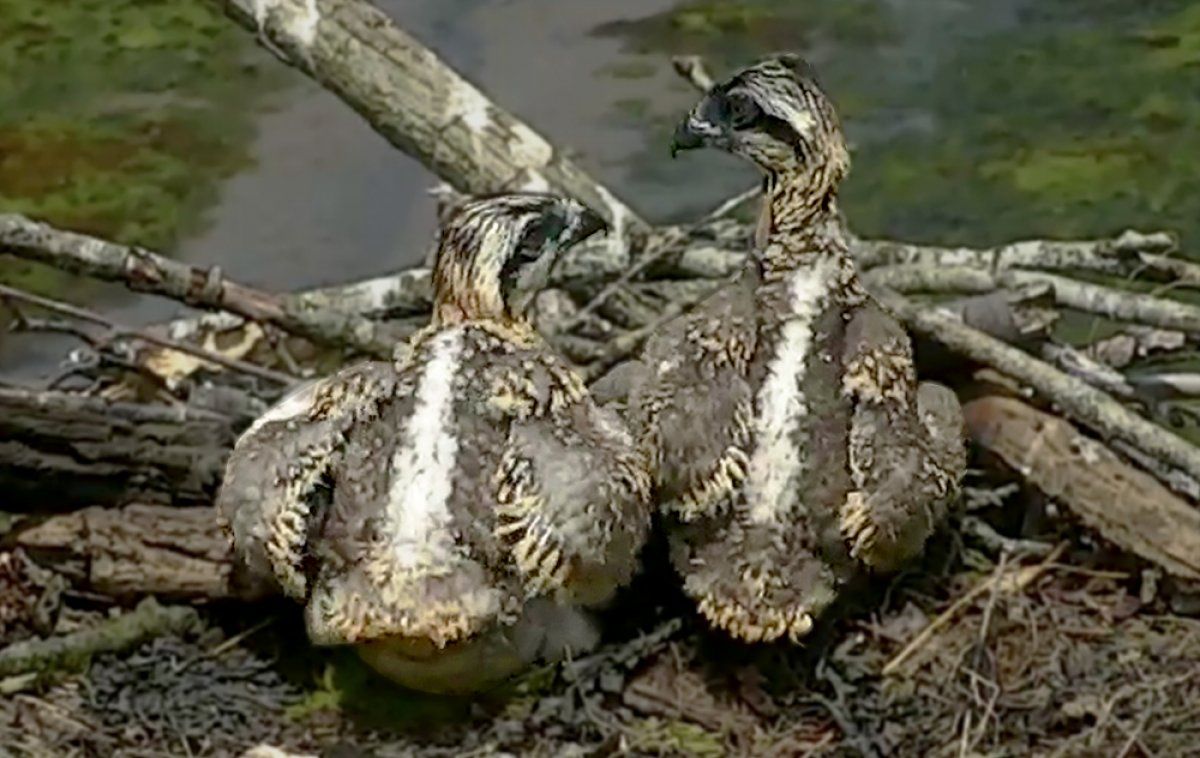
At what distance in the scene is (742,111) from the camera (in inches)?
237

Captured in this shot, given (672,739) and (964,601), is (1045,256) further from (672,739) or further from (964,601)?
(672,739)

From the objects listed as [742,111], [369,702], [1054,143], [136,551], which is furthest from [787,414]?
[1054,143]

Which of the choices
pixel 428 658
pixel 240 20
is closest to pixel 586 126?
pixel 240 20

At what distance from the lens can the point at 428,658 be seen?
5.60m

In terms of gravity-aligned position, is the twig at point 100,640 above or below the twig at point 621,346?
below

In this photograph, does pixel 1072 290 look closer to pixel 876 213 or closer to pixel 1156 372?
pixel 1156 372

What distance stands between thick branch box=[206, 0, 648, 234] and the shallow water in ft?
4.67

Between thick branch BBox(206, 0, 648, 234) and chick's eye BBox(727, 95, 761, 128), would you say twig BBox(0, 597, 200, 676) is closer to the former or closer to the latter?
thick branch BBox(206, 0, 648, 234)

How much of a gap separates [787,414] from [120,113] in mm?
4821

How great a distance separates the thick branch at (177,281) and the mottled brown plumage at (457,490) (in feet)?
3.52

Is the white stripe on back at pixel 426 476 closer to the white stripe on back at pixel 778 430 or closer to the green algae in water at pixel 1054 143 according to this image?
the white stripe on back at pixel 778 430

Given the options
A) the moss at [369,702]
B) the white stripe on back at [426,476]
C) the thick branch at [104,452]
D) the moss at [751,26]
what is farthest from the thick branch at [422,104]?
the moss at [751,26]

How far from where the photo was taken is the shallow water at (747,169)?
29.3 ft

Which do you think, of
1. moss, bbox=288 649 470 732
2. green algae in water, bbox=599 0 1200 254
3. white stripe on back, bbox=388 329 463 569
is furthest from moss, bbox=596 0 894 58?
white stripe on back, bbox=388 329 463 569
